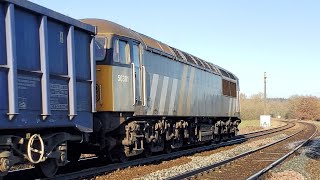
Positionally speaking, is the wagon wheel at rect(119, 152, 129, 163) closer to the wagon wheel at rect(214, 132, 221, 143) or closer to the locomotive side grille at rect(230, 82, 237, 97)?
the wagon wheel at rect(214, 132, 221, 143)

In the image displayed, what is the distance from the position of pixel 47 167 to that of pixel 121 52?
4.47 m

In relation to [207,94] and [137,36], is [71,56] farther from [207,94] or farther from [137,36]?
[207,94]

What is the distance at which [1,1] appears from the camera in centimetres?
750

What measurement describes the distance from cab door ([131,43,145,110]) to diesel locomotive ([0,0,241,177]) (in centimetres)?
3

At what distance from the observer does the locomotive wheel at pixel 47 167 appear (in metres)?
9.42

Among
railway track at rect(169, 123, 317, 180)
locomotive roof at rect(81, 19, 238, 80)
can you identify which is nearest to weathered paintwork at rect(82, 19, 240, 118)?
locomotive roof at rect(81, 19, 238, 80)

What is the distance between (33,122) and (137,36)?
6.42 metres

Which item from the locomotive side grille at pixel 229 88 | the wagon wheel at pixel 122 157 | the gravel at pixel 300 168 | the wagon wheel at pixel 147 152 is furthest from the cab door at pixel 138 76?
the locomotive side grille at pixel 229 88

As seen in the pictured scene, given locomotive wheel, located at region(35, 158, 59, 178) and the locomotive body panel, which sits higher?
the locomotive body panel

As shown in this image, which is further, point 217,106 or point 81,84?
point 217,106

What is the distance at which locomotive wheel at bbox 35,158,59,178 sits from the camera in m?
9.42

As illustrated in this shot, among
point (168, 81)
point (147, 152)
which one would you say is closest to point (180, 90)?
point (168, 81)

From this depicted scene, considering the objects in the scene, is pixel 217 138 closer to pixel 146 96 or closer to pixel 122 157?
pixel 146 96

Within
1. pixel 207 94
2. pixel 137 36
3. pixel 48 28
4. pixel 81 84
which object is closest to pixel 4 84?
pixel 48 28
